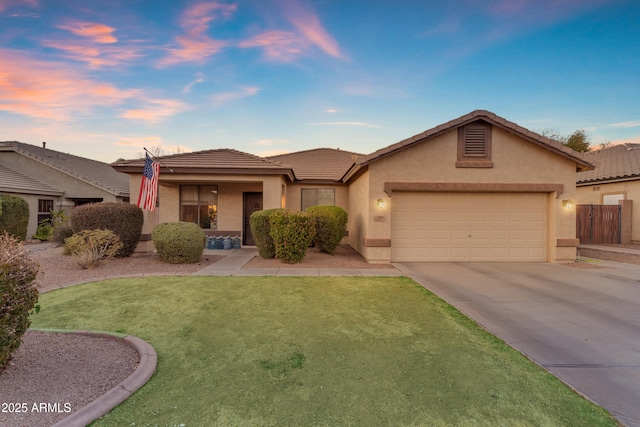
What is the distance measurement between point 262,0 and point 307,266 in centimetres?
965

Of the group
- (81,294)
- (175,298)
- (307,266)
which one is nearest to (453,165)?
(307,266)

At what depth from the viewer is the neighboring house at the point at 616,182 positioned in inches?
571

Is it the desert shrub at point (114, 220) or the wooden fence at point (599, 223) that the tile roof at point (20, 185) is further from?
the wooden fence at point (599, 223)

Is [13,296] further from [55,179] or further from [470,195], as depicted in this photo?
[55,179]

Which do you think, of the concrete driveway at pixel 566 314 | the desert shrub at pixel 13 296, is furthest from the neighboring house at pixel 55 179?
the concrete driveway at pixel 566 314

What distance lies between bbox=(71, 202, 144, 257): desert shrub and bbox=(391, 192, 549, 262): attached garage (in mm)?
9805

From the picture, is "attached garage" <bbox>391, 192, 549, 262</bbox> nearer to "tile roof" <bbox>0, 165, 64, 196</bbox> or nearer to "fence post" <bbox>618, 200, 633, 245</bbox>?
"fence post" <bbox>618, 200, 633, 245</bbox>

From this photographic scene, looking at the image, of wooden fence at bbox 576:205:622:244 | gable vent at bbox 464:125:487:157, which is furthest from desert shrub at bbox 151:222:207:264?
wooden fence at bbox 576:205:622:244

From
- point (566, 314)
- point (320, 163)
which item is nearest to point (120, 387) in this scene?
point (566, 314)

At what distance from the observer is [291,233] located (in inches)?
363

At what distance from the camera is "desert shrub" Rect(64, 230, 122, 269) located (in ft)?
27.4

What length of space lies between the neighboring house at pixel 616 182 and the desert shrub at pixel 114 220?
2140cm

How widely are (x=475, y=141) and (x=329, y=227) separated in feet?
20.7

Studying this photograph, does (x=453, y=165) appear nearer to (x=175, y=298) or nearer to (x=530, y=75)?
(x=530, y=75)
